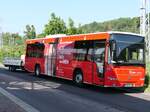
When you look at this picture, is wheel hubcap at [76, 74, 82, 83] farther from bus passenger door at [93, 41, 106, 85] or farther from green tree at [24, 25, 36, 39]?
green tree at [24, 25, 36, 39]

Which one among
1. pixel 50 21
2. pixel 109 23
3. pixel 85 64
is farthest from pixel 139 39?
pixel 109 23

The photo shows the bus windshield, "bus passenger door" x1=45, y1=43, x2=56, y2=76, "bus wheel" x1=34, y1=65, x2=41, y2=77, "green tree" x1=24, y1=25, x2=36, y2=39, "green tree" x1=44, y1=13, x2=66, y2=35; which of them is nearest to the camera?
the bus windshield

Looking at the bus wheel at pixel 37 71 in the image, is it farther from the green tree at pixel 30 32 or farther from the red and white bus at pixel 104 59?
Result: the green tree at pixel 30 32

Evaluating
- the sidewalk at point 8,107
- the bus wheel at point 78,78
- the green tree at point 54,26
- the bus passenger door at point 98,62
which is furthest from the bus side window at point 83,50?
the green tree at point 54,26

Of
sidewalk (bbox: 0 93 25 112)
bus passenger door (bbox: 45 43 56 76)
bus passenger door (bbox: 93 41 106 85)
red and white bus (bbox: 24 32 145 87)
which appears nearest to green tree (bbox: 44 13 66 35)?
bus passenger door (bbox: 45 43 56 76)

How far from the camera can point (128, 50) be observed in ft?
60.8

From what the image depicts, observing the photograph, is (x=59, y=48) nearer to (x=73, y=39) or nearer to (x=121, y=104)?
(x=73, y=39)

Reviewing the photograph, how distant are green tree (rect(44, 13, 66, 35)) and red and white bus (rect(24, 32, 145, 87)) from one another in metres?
23.2

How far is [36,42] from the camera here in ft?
92.9

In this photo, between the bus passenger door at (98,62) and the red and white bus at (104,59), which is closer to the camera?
the red and white bus at (104,59)

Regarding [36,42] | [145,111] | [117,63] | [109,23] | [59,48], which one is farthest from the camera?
[109,23]

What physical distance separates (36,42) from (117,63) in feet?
36.6

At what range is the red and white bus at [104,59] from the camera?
1831 cm

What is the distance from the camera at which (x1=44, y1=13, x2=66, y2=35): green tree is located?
47031 millimetres
